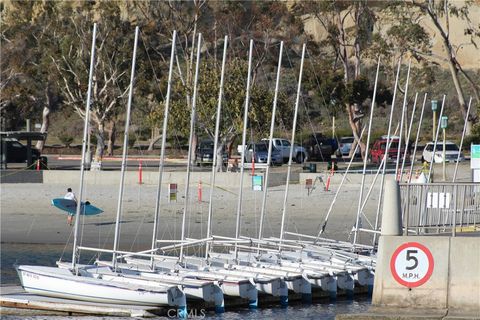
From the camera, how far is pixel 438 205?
1886 centimetres

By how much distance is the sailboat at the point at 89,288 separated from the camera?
898 inches

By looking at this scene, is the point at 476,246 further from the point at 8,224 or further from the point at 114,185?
the point at 114,185

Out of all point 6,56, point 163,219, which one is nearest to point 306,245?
point 163,219

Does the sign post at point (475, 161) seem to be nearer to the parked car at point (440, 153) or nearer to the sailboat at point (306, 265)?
the sailboat at point (306, 265)

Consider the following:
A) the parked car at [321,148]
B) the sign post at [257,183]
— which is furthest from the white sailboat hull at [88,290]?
the parked car at [321,148]

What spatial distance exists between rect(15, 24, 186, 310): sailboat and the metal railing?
16.6 feet

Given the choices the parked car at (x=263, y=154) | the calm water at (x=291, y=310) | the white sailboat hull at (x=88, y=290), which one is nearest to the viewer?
the white sailboat hull at (x=88, y=290)

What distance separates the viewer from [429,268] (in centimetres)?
1673

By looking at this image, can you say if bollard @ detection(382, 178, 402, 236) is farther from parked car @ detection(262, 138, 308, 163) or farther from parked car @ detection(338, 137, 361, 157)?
parked car @ detection(338, 137, 361, 157)

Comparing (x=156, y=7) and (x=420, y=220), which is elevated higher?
(x=156, y=7)

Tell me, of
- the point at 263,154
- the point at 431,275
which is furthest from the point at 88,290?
the point at 263,154

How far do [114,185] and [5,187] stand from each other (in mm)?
4333

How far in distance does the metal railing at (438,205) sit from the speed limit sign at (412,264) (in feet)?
2.50

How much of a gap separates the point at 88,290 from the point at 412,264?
8.59 metres
